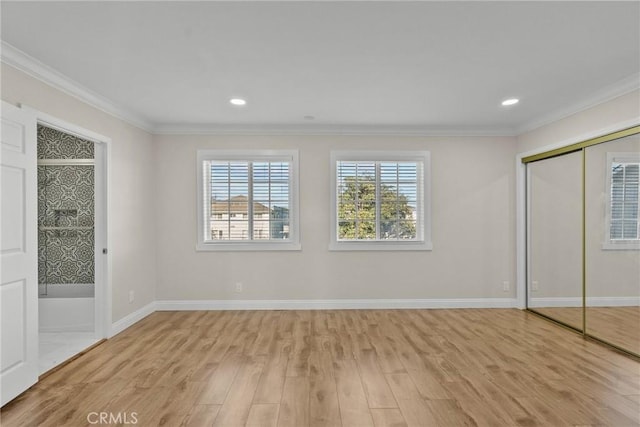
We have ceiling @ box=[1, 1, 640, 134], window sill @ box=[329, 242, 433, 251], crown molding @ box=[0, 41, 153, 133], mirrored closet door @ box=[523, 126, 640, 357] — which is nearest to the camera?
ceiling @ box=[1, 1, 640, 134]

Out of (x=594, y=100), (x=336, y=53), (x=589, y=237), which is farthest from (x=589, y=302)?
(x=336, y=53)

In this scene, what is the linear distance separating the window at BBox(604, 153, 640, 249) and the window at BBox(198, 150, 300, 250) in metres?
3.61

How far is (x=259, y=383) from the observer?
2574mm

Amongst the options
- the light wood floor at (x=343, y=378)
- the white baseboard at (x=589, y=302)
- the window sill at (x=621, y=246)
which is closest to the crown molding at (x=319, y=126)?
the window sill at (x=621, y=246)

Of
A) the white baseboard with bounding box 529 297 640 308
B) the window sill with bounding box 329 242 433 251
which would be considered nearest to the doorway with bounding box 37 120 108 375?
the window sill with bounding box 329 242 433 251

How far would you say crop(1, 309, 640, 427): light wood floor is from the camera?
2160 millimetres

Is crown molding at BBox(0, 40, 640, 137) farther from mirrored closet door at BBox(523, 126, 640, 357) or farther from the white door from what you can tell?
the white door

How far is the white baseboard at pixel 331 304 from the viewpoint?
461 centimetres

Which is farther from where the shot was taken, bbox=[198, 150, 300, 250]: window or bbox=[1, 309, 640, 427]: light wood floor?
bbox=[198, 150, 300, 250]: window

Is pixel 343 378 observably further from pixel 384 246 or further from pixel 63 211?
pixel 63 211

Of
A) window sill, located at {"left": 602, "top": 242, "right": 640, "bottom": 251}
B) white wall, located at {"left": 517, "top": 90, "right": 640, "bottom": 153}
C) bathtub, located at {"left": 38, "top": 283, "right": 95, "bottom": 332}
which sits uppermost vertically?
white wall, located at {"left": 517, "top": 90, "right": 640, "bottom": 153}

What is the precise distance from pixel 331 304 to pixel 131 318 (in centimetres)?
261

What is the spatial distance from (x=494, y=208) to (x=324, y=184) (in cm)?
254

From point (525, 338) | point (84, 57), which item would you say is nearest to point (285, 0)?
point (84, 57)
